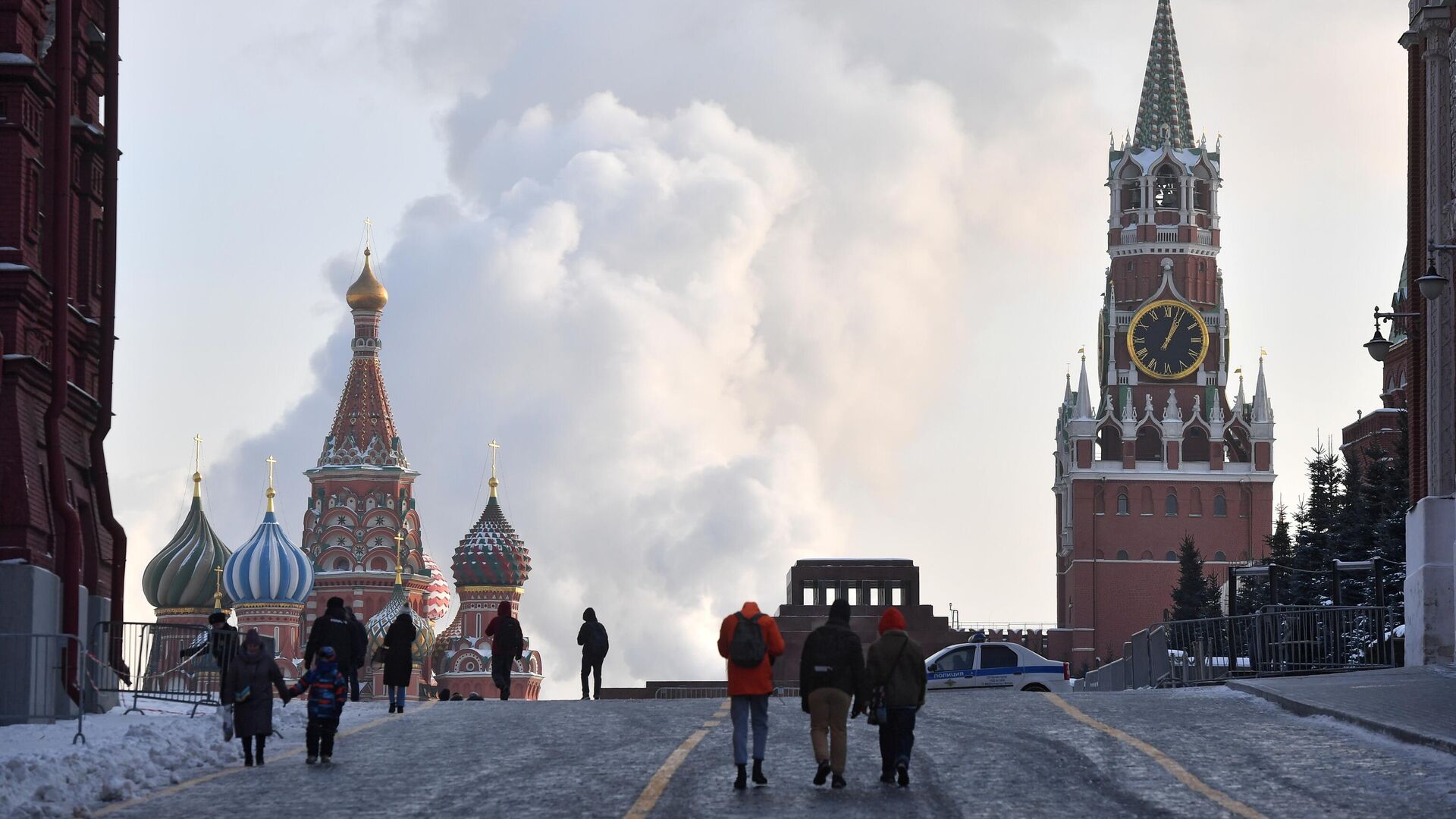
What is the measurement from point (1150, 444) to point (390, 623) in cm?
4858

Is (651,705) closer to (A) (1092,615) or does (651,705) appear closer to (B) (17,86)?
(B) (17,86)

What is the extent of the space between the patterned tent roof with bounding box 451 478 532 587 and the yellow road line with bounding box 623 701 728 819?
536ft

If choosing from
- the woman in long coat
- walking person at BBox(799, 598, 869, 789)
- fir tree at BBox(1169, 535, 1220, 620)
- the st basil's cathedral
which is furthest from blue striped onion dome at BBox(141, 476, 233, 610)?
walking person at BBox(799, 598, 869, 789)

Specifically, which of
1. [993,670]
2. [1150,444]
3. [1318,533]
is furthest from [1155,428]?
[993,670]

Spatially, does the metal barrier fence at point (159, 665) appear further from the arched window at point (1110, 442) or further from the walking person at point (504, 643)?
the arched window at point (1110, 442)

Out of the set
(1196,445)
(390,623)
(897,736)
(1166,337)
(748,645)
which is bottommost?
(897,736)

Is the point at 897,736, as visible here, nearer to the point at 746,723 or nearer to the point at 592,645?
the point at 746,723

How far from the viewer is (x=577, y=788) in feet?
74.2

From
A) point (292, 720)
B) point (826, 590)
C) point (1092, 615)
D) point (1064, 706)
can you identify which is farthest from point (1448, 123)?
point (1092, 615)

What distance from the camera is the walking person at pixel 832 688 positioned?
2220 centimetres

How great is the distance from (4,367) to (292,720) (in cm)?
603

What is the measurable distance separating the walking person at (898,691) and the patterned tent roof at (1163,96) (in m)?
154

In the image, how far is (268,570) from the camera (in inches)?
6663

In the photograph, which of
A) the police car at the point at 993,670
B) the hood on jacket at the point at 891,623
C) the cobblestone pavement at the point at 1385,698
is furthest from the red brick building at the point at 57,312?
the police car at the point at 993,670
